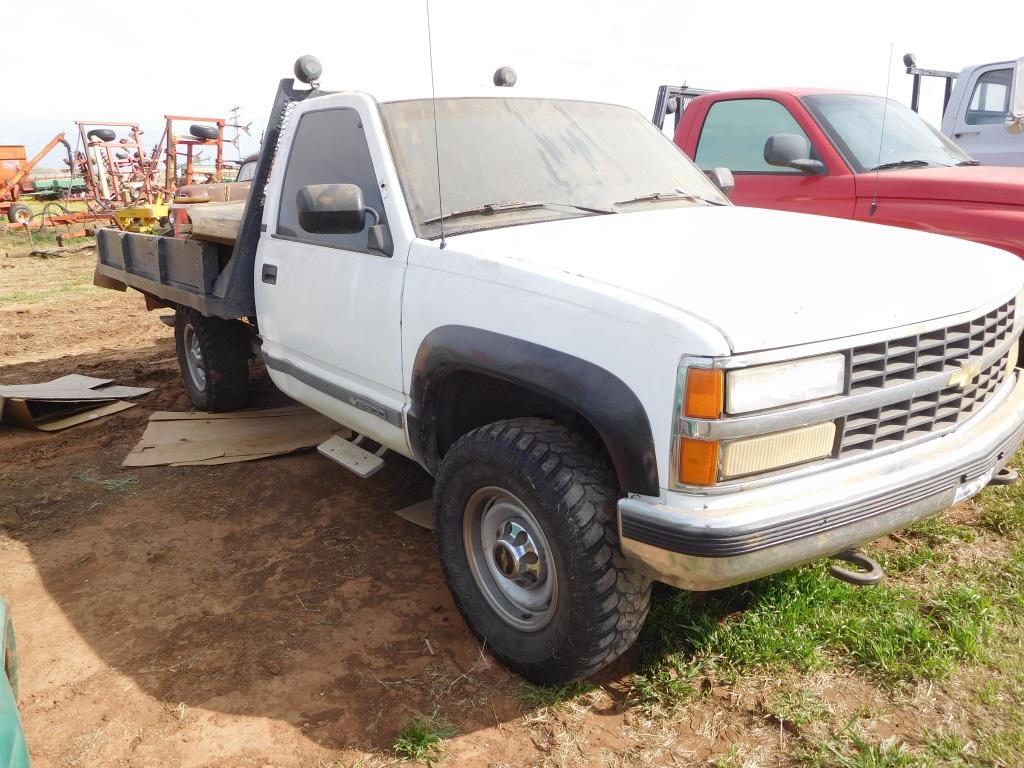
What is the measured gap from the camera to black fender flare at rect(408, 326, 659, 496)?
7.18ft

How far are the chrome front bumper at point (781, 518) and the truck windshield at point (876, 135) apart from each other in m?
3.19

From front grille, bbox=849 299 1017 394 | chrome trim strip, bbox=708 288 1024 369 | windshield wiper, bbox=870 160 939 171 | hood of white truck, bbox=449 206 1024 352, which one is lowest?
front grille, bbox=849 299 1017 394

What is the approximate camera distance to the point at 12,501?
14.1ft

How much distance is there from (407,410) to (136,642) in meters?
1.32

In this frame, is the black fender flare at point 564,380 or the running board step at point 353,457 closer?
the black fender flare at point 564,380

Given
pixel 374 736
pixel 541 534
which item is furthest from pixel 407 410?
pixel 374 736

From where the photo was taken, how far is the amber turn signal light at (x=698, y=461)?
6.89 ft

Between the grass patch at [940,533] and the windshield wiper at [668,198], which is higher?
the windshield wiper at [668,198]

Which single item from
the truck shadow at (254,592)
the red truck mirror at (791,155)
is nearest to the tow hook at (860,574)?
the truck shadow at (254,592)

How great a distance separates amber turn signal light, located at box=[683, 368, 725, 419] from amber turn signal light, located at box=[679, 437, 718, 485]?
0.08m

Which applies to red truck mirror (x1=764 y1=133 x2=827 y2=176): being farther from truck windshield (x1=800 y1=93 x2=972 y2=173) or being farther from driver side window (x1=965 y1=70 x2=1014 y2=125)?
driver side window (x1=965 y1=70 x2=1014 y2=125)

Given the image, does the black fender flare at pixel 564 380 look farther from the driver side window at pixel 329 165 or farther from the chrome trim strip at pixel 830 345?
the driver side window at pixel 329 165

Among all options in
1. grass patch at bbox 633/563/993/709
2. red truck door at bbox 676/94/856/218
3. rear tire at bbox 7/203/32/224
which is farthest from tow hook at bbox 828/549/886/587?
rear tire at bbox 7/203/32/224

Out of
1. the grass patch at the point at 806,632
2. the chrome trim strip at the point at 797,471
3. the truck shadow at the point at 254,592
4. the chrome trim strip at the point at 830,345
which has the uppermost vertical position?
the chrome trim strip at the point at 830,345
